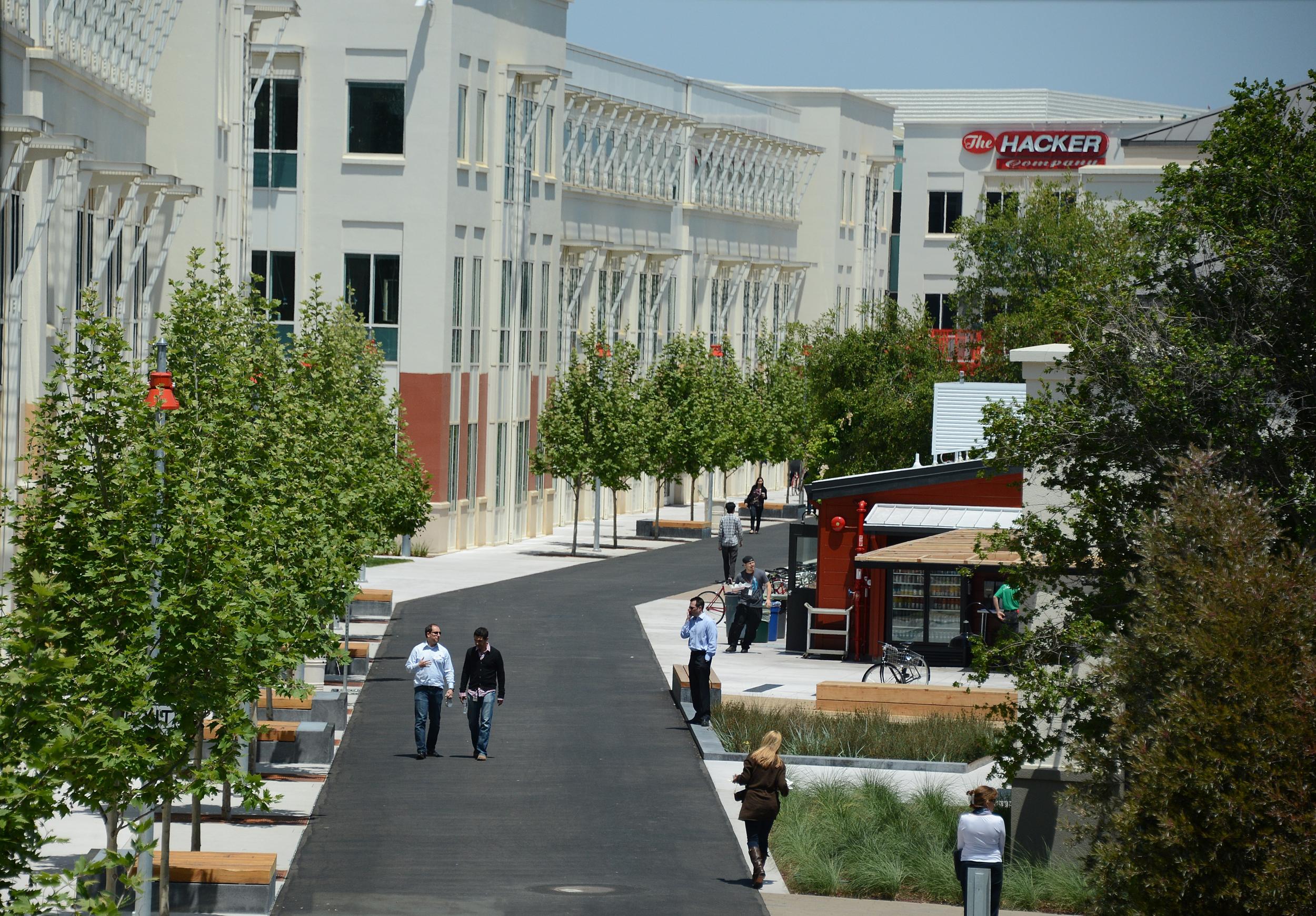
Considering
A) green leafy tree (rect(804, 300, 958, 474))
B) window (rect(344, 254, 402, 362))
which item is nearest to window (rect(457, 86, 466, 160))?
window (rect(344, 254, 402, 362))

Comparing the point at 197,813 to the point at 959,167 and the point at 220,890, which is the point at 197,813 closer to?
the point at 220,890

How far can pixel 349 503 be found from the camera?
84.5 ft

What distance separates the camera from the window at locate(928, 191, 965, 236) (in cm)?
8719

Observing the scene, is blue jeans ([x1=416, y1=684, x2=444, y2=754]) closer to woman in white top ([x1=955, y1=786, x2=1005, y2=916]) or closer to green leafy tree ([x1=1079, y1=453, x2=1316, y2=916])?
woman in white top ([x1=955, y1=786, x2=1005, y2=916])

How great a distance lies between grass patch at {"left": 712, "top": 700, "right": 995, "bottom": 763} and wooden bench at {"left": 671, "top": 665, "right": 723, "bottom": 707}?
3.20 feet

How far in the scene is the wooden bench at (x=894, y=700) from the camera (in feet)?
88.5

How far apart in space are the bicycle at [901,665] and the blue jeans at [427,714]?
30.0ft

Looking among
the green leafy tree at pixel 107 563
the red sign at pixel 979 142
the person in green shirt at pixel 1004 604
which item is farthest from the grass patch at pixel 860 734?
the red sign at pixel 979 142

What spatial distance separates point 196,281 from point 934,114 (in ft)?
378

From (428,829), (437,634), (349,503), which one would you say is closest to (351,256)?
(349,503)

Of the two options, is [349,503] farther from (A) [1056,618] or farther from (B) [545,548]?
(B) [545,548]

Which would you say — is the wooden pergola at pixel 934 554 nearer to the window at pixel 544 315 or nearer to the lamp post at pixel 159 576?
the lamp post at pixel 159 576

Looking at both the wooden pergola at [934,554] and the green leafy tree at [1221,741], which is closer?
the green leafy tree at [1221,741]

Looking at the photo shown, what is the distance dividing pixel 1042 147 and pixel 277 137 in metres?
44.6
